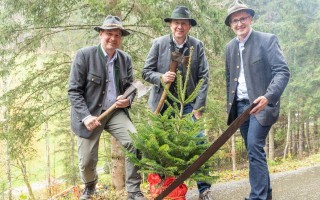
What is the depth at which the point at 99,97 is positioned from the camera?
4.47 meters

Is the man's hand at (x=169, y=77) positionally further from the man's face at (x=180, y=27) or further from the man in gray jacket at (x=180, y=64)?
the man's face at (x=180, y=27)

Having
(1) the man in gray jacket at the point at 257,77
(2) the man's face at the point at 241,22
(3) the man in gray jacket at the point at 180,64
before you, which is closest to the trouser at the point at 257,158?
(1) the man in gray jacket at the point at 257,77

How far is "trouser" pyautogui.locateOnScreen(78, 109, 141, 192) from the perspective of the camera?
14.4ft

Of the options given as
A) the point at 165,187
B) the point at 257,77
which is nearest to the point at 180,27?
the point at 257,77

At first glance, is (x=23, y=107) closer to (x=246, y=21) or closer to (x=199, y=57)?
(x=199, y=57)

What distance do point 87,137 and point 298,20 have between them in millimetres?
19678

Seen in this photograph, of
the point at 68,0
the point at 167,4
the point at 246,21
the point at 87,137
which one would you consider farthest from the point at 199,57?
the point at 68,0

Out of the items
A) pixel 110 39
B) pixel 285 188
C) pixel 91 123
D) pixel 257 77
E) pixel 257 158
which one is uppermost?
pixel 110 39

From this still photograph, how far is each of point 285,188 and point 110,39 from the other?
369 centimetres

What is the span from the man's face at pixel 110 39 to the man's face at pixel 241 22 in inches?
57.5

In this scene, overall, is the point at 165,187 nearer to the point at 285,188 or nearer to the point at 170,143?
the point at 170,143

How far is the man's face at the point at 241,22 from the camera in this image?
13.3 feet

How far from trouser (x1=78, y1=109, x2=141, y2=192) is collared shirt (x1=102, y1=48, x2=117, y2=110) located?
163 millimetres

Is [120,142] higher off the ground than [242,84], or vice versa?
[242,84]
